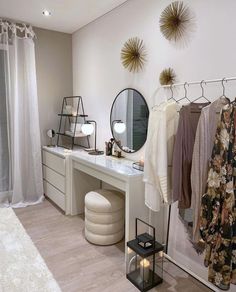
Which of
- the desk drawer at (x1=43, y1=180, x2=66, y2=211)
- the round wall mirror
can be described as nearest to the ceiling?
the round wall mirror

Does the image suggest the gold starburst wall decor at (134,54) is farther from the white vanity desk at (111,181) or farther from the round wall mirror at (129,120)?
the white vanity desk at (111,181)

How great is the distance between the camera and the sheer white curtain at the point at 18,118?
127 inches

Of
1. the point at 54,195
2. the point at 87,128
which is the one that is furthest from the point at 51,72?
the point at 54,195

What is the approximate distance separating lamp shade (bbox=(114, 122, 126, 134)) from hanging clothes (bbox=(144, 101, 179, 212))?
91cm

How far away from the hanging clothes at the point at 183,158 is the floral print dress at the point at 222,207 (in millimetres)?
278

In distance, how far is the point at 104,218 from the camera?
2377mm

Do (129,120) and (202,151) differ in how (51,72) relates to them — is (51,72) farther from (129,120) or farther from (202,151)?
(202,151)

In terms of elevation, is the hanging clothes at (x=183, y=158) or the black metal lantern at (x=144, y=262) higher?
the hanging clothes at (x=183, y=158)

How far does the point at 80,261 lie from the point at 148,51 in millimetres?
2073

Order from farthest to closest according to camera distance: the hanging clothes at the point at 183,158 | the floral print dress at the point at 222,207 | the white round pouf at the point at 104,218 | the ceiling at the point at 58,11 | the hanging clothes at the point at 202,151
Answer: the ceiling at the point at 58,11, the white round pouf at the point at 104,218, the hanging clothes at the point at 183,158, the hanging clothes at the point at 202,151, the floral print dress at the point at 222,207

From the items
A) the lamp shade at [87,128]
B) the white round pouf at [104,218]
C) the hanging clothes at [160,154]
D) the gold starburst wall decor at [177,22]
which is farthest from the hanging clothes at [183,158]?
the lamp shade at [87,128]

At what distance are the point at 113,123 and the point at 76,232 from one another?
1324mm

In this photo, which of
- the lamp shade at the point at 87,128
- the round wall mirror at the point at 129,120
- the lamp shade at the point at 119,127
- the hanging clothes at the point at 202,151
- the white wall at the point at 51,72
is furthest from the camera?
the white wall at the point at 51,72

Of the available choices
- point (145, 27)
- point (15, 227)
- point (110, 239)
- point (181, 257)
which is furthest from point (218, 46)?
point (15, 227)
